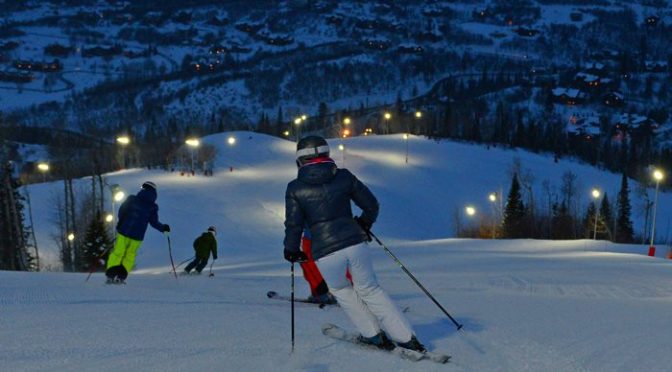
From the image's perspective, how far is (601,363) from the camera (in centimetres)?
442

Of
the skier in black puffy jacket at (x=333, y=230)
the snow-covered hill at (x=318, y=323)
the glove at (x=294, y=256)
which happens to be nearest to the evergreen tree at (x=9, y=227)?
the snow-covered hill at (x=318, y=323)

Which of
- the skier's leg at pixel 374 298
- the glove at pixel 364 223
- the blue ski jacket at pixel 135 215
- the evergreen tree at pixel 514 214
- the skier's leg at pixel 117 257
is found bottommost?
the evergreen tree at pixel 514 214

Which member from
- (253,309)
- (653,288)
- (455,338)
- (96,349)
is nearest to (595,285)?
(653,288)

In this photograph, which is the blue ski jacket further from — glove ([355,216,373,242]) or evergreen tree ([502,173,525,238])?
evergreen tree ([502,173,525,238])

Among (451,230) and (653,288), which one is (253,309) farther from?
(451,230)

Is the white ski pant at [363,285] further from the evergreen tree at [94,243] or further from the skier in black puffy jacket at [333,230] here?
the evergreen tree at [94,243]

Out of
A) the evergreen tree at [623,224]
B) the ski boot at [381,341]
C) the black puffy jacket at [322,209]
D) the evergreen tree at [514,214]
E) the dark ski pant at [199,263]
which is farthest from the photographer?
the evergreen tree at [623,224]

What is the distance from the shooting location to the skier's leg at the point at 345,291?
4496 millimetres

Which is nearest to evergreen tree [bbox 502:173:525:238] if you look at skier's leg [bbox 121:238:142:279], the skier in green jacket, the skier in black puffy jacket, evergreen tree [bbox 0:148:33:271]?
evergreen tree [bbox 0:148:33:271]

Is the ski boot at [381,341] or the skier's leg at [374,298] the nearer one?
the skier's leg at [374,298]

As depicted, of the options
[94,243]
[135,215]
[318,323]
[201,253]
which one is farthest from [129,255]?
[94,243]

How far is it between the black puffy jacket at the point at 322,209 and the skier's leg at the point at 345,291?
77mm

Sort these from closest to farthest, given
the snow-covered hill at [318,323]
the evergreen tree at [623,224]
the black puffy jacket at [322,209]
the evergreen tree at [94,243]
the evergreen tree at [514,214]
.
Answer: the snow-covered hill at [318,323] < the black puffy jacket at [322,209] < the evergreen tree at [94,243] < the evergreen tree at [514,214] < the evergreen tree at [623,224]

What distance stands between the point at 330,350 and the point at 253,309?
74.0 inches
